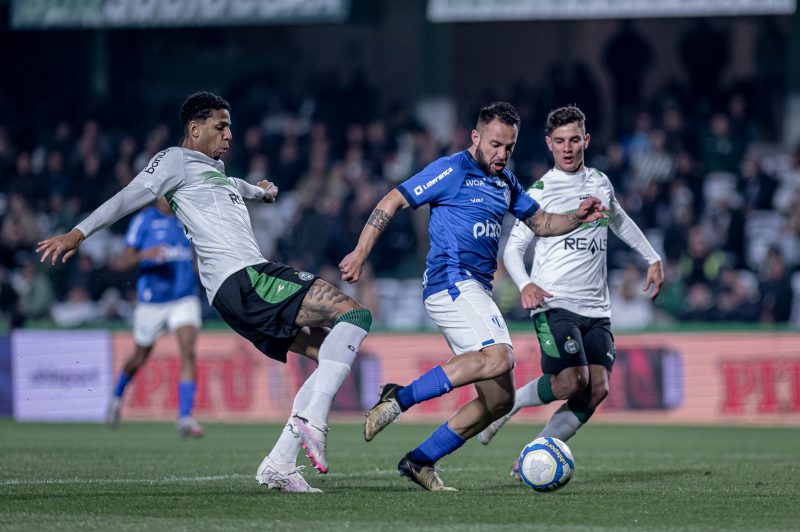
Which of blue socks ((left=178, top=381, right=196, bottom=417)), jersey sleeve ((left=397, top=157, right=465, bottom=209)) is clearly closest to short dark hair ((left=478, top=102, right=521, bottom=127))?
jersey sleeve ((left=397, top=157, right=465, bottom=209))

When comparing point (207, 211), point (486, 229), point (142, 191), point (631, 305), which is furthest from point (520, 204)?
point (631, 305)

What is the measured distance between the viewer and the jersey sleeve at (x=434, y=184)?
24.6 feet

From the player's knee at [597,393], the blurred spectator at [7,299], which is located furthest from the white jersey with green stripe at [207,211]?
the blurred spectator at [7,299]

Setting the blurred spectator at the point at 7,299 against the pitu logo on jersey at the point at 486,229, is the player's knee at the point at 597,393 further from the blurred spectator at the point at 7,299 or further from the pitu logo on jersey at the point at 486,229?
the blurred spectator at the point at 7,299

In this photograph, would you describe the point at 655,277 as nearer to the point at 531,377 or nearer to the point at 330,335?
the point at 330,335

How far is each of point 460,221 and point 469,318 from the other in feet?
1.96

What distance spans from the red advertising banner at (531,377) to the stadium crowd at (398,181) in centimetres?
105

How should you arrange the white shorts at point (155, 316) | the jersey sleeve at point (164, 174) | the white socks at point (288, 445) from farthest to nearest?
the white shorts at point (155, 316), the jersey sleeve at point (164, 174), the white socks at point (288, 445)

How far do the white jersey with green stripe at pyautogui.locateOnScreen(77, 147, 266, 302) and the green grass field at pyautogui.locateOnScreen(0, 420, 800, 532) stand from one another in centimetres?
134

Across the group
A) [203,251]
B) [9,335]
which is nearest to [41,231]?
[9,335]

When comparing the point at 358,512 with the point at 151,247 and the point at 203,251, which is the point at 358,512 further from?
the point at 151,247

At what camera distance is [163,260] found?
1352cm

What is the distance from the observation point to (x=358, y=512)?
6441 millimetres

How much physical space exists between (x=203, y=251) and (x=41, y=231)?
13.6m
